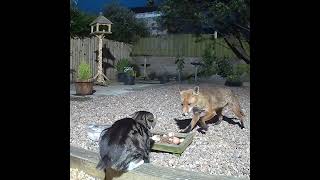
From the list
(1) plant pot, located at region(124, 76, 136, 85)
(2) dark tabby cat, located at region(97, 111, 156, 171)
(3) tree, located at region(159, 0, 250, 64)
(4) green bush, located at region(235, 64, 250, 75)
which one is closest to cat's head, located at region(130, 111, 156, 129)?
(2) dark tabby cat, located at region(97, 111, 156, 171)

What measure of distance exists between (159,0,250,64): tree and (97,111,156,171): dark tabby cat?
390 inches

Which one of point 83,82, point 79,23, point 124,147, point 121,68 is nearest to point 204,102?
point 124,147

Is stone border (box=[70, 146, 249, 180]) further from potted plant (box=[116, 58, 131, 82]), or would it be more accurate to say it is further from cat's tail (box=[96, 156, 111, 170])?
potted plant (box=[116, 58, 131, 82])

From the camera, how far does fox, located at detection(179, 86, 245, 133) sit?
14.8ft

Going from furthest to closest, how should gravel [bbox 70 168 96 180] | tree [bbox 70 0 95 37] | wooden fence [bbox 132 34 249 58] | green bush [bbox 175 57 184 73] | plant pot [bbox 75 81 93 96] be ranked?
wooden fence [bbox 132 34 249 58] → green bush [bbox 175 57 184 73] → tree [bbox 70 0 95 37] → plant pot [bbox 75 81 93 96] → gravel [bbox 70 168 96 180]

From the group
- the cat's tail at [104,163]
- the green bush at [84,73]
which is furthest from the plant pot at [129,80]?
the cat's tail at [104,163]

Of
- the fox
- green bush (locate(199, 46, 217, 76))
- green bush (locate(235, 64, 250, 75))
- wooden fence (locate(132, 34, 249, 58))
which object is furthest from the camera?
wooden fence (locate(132, 34, 249, 58))

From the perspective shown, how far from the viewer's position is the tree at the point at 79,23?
13523 mm

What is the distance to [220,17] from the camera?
1364 cm

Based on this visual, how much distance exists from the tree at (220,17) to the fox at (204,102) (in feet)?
25.1

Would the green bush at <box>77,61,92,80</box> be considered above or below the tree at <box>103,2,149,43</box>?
below

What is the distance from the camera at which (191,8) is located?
14797 millimetres
